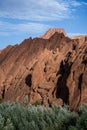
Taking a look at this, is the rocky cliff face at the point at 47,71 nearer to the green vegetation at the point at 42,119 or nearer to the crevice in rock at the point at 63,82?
the crevice in rock at the point at 63,82

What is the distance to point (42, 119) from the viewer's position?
2009 cm

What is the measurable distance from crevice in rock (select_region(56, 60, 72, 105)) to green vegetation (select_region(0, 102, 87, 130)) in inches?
1484

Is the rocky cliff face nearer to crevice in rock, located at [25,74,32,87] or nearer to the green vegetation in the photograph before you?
crevice in rock, located at [25,74,32,87]

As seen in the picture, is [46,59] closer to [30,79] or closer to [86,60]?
[30,79]

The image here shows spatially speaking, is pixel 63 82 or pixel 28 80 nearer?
pixel 63 82

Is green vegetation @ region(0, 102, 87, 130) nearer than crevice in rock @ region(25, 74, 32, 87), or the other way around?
green vegetation @ region(0, 102, 87, 130)

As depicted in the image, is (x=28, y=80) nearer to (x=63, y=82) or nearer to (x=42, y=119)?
(x=63, y=82)

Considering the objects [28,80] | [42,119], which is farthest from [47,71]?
[42,119]

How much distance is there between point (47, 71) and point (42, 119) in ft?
170

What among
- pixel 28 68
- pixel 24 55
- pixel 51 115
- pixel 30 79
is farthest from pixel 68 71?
pixel 51 115

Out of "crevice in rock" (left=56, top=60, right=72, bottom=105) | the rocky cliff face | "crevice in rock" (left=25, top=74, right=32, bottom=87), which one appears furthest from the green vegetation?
"crevice in rock" (left=25, top=74, right=32, bottom=87)

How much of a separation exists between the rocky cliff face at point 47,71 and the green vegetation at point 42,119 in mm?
31744

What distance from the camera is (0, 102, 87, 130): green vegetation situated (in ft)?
59.8

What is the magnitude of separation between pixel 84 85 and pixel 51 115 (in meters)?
36.6
